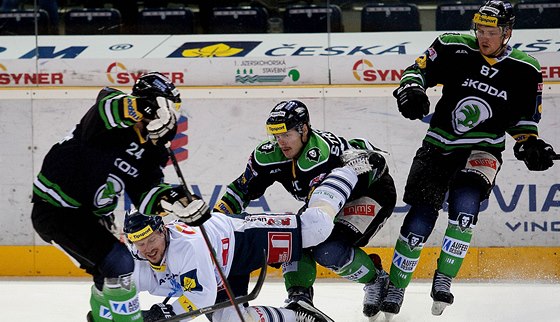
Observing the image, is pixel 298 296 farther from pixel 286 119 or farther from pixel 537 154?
→ pixel 537 154

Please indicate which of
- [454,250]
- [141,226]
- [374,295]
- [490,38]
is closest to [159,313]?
[141,226]

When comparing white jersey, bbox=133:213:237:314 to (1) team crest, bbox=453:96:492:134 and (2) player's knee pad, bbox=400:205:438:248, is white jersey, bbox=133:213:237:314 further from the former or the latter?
(1) team crest, bbox=453:96:492:134

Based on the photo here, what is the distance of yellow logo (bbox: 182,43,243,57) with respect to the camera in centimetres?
648

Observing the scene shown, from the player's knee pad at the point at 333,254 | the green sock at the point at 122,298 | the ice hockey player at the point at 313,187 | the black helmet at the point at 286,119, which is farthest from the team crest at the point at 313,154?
the green sock at the point at 122,298

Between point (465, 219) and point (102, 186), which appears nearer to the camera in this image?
point (102, 186)

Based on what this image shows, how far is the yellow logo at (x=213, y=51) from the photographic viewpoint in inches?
255

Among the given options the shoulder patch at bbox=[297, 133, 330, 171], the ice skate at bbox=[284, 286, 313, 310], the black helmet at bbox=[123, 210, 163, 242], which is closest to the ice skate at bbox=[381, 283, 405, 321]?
the ice skate at bbox=[284, 286, 313, 310]

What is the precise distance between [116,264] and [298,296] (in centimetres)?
95

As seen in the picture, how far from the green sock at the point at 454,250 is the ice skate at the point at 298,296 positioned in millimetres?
564

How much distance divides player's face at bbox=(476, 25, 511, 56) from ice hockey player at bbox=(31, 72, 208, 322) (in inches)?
58.2

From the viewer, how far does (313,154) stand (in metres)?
4.83

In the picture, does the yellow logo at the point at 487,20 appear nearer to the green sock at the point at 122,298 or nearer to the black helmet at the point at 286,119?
the black helmet at the point at 286,119

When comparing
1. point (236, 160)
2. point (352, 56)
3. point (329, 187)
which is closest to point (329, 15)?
point (352, 56)

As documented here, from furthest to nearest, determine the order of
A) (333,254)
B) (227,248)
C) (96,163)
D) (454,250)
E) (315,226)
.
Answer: (454,250)
(333,254)
(315,226)
(227,248)
(96,163)
